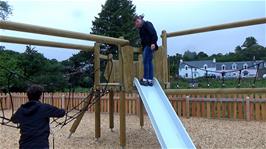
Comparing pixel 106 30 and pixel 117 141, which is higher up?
pixel 106 30

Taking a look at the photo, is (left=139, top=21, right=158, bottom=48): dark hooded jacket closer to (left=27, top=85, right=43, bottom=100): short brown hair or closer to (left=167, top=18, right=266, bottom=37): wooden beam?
(left=167, top=18, right=266, bottom=37): wooden beam

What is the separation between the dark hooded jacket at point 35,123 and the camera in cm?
370

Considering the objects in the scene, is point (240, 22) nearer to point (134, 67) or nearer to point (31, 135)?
point (134, 67)

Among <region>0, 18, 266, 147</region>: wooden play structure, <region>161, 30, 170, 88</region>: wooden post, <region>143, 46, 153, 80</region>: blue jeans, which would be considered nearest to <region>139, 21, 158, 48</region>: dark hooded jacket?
<region>143, 46, 153, 80</region>: blue jeans

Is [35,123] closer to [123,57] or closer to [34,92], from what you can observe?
[34,92]

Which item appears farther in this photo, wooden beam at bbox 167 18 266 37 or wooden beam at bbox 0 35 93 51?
wooden beam at bbox 0 35 93 51

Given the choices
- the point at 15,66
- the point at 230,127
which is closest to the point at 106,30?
the point at 15,66

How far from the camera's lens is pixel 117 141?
7.96 metres

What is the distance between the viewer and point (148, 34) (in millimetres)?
6719

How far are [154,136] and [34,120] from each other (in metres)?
5.39

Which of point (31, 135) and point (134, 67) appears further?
point (134, 67)

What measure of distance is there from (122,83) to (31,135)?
10.7ft

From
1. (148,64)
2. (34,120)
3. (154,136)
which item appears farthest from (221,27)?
(34,120)

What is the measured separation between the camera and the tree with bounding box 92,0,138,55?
93.5ft
